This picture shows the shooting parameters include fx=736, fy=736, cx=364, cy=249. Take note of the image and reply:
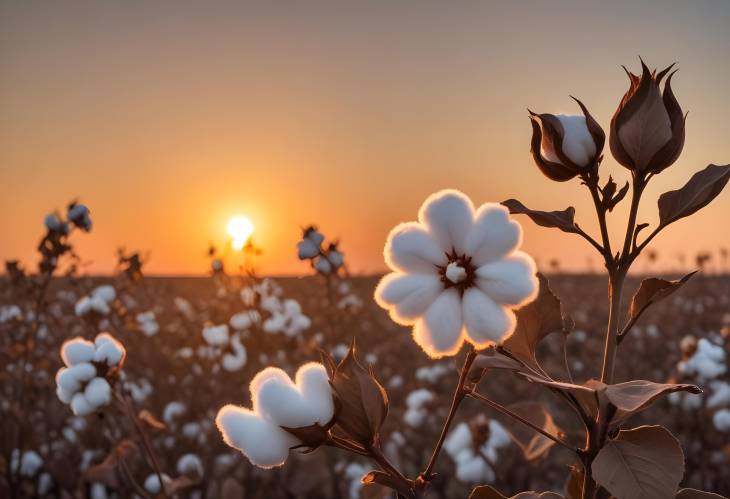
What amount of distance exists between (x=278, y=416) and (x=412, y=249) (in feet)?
0.87

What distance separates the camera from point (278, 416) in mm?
907

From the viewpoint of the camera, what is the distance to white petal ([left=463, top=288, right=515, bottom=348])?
86 cm

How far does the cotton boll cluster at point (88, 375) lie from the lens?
1.96 meters

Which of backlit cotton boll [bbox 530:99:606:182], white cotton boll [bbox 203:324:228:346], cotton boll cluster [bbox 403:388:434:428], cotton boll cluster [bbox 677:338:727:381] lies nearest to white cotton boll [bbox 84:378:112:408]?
backlit cotton boll [bbox 530:99:606:182]

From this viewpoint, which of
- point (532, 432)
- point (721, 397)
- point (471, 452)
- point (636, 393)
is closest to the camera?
point (636, 393)

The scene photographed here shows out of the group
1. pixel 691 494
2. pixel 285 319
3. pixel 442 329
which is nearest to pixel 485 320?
pixel 442 329

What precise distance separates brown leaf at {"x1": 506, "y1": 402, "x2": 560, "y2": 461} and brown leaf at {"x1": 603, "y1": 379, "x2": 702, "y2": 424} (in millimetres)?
436

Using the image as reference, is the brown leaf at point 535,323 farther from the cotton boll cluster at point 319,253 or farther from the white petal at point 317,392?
the cotton boll cluster at point 319,253

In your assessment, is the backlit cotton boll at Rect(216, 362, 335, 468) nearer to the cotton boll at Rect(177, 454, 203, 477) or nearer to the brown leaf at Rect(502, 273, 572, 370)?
the brown leaf at Rect(502, 273, 572, 370)

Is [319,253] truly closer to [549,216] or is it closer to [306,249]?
[306,249]

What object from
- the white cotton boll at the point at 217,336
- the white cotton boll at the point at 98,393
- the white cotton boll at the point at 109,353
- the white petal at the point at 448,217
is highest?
the white cotton boll at the point at 217,336

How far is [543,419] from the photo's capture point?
4.30 ft

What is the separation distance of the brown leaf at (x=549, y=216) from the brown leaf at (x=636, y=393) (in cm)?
24

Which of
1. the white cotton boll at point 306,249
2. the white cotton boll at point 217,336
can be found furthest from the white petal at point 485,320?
the white cotton boll at point 217,336
